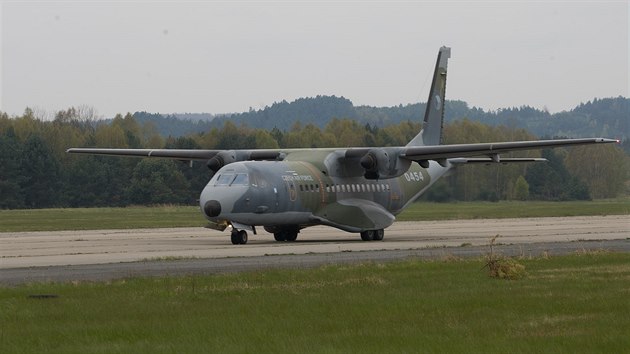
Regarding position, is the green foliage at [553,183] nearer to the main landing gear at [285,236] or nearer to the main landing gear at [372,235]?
the main landing gear at [372,235]

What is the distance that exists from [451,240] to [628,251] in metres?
9.63

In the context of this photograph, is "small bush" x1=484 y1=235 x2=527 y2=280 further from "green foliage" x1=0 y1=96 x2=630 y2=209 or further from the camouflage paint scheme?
"green foliage" x1=0 y1=96 x2=630 y2=209

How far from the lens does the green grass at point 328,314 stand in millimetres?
14352

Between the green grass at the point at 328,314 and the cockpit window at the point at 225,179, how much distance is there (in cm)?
1417

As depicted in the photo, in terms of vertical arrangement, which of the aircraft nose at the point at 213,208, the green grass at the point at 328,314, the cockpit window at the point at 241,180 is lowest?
the green grass at the point at 328,314

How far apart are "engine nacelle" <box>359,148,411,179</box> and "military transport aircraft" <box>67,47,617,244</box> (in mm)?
36

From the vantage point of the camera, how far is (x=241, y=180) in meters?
38.4

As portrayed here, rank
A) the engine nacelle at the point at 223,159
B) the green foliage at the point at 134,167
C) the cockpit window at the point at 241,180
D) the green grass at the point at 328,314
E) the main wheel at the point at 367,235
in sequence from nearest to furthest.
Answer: the green grass at the point at 328,314 → the cockpit window at the point at 241,180 → the main wheel at the point at 367,235 → the engine nacelle at the point at 223,159 → the green foliage at the point at 134,167

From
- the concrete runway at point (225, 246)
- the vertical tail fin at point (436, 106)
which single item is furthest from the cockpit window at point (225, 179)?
the vertical tail fin at point (436, 106)

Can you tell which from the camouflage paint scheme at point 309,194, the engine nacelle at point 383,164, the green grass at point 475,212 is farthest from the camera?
the green grass at point 475,212

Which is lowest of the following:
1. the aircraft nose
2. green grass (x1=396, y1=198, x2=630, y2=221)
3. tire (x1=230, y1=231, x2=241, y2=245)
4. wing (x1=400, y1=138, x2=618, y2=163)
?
green grass (x1=396, y1=198, x2=630, y2=221)

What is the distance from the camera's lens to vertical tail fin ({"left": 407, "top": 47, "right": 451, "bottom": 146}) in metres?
49.0

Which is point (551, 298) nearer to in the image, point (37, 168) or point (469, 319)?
point (469, 319)

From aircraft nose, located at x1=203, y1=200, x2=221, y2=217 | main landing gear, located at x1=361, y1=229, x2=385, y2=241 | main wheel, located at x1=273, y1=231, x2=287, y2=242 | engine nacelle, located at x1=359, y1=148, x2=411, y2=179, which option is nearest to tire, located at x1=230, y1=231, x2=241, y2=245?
aircraft nose, located at x1=203, y1=200, x2=221, y2=217
